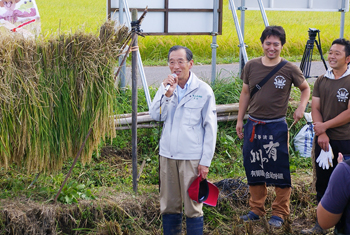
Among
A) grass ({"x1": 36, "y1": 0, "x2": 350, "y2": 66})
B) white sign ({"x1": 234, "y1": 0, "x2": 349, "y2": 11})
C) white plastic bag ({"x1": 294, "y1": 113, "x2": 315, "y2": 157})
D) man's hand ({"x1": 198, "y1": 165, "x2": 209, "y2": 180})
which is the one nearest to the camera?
man's hand ({"x1": 198, "y1": 165, "x2": 209, "y2": 180})

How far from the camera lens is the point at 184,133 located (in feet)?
11.2

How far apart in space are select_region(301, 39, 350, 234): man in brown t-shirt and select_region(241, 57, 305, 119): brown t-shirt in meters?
0.25

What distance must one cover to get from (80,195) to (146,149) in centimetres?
141

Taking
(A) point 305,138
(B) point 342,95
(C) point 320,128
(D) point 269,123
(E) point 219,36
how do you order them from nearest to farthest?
(B) point 342,95 → (C) point 320,128 → (D) point 269,123 → (A) point 305,138 → (E) point 219,36

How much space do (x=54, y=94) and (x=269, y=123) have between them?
1.96 meters

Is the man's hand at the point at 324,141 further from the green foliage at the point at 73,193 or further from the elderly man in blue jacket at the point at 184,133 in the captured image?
the green foliage at the point at 73,193

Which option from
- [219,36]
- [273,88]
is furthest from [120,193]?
[219,36]

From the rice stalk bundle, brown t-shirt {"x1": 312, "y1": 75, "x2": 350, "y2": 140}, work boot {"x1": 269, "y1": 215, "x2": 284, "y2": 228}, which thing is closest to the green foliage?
the rice stalk bundle

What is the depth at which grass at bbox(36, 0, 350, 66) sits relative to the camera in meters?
12.3

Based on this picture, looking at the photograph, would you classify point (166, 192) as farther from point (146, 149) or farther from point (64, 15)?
point (64, 15)

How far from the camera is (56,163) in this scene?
13.5 feet

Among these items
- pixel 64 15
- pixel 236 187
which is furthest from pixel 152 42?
pixel 236 187

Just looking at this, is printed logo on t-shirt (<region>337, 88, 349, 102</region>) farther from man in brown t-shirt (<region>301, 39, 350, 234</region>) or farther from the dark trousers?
the dark trousers

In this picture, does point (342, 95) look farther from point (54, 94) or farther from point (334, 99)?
point (54, 94)
